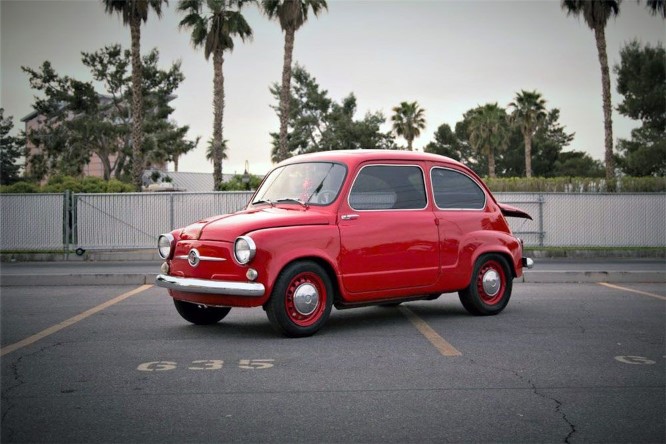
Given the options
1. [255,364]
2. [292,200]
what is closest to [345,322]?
[292,200]

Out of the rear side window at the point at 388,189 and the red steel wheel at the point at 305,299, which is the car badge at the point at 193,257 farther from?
the rear side window at the point at 388,189

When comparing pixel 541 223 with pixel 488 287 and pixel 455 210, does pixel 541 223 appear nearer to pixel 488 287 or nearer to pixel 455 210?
pixel 488 287

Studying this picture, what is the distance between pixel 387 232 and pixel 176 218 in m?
16.9

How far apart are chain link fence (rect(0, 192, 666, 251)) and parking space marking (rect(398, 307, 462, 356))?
50.3 ft

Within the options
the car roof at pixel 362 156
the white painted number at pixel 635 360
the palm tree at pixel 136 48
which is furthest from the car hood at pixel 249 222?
the palm tree at pixel 136 48

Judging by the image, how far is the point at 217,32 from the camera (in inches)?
1291

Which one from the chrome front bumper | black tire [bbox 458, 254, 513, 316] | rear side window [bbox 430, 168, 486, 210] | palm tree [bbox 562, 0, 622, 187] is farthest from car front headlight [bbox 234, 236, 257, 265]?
palm tree [bbox 562, 0, 622, 187]

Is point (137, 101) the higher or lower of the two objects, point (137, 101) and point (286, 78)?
the lower

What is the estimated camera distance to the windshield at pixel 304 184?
7.84 m

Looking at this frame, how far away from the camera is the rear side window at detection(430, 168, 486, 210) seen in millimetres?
8641

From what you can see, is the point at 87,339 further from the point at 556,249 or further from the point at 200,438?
the point at 556,249

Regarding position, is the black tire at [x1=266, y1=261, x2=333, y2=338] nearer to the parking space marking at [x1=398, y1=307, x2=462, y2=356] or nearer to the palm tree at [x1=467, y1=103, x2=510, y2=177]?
the parking space marking at [x1=398, y1=307, x2=462, y2=356]

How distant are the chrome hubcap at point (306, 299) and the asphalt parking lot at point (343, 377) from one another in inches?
11.7

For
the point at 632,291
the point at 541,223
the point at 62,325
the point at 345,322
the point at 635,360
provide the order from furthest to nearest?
the point at 541,223 → the point at 632,291 → the point at 345,322 → the point at 62,325 → the point at 635,360
